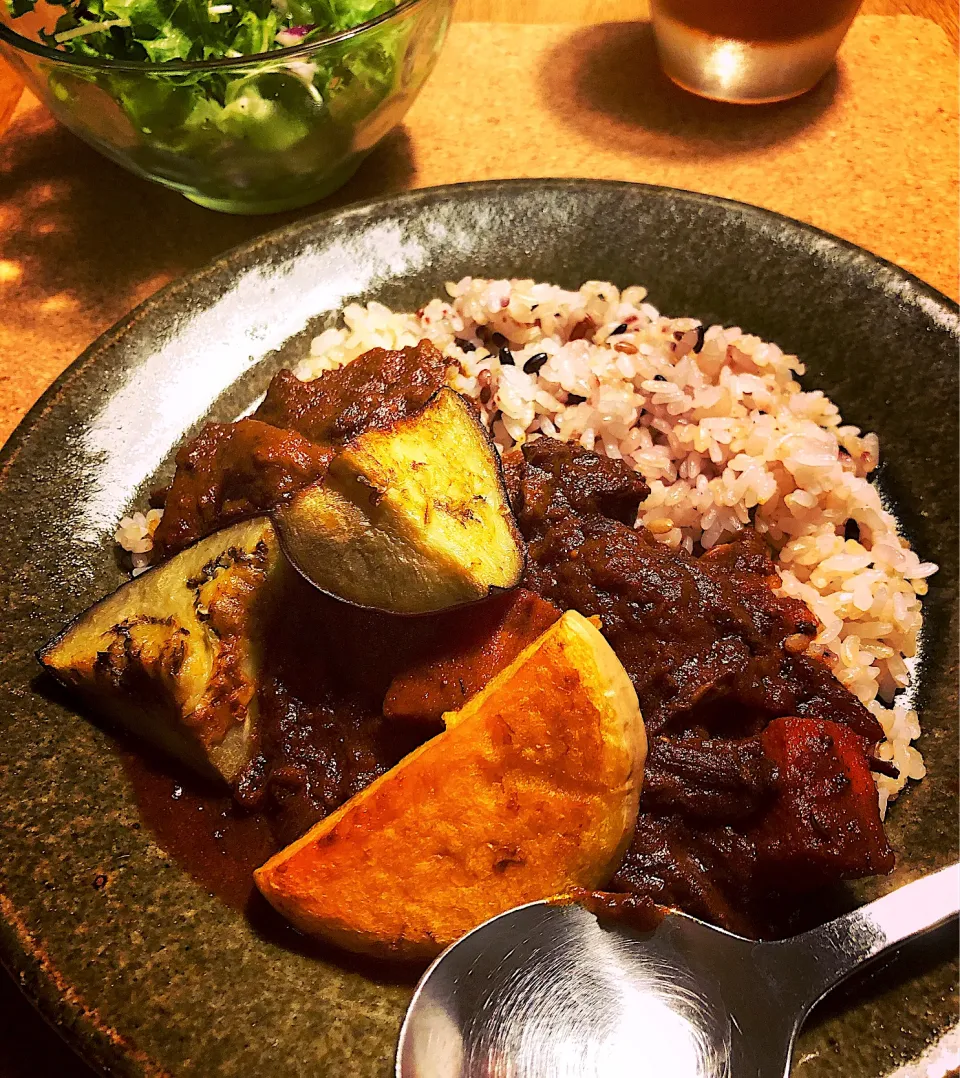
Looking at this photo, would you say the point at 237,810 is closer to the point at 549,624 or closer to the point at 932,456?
the point at 549,624

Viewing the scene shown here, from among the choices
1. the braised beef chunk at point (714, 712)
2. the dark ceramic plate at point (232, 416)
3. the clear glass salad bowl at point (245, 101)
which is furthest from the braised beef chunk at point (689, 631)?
the clear glass salad bowl at point (245, 101)

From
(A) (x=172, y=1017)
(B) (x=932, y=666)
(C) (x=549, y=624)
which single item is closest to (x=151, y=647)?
(A) (x=172, y=1017)

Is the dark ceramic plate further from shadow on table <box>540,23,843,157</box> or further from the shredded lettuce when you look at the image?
shadow on table <box>540,23,843,157</box>

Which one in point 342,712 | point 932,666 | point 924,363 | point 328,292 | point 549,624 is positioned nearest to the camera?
point 549,624

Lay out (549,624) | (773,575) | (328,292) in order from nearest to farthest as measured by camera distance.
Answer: (549,624) < (773,575) < (328,292)

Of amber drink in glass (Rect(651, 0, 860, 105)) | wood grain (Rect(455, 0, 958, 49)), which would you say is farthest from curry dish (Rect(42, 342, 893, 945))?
wood grain (Rect(455, 0, 958, 49))

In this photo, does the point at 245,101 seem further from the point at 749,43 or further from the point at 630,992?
the point at 630,992

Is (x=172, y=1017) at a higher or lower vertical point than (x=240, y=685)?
lower

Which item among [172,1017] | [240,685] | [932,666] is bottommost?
[932,666]
